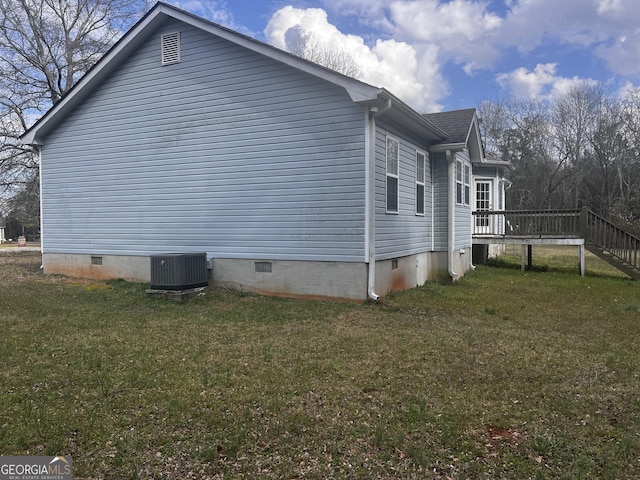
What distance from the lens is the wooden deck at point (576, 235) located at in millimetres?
→ 12766

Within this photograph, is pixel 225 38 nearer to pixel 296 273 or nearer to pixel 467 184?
pixel 296 273

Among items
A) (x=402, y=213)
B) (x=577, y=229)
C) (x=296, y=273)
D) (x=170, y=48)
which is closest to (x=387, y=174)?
(x=402, y=213)

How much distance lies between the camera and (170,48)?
35.1ft

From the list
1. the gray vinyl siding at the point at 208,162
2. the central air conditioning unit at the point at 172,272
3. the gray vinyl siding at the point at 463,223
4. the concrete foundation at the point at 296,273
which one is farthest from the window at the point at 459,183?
the central air conditioning unit at the point at 172,272

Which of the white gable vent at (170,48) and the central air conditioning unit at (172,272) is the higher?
the white gable vent at (170,48)

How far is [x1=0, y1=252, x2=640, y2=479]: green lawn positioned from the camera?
10.3ft

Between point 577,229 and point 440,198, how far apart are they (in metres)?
4.96

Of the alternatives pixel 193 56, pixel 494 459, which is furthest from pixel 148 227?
pixel 494 459

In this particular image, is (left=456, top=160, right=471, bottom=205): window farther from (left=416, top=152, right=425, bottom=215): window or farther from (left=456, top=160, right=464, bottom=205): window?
(left=416, top=152, right=425, bottom=215): window

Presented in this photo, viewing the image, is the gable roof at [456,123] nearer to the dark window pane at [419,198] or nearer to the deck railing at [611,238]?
the dark window pane at [419,198]

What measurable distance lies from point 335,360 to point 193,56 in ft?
26.4

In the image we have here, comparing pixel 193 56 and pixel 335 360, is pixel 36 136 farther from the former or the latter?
pixel 335 360

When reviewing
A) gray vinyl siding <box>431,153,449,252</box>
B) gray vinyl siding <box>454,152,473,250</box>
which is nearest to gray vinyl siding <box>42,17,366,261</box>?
gray vinyl siding <box>431,153,449,252</box>

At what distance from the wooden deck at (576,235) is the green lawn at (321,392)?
562 cm
